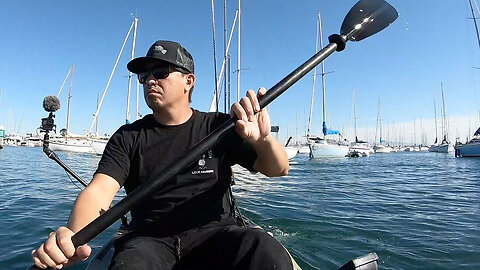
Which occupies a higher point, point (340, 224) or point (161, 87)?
point (161, 87)

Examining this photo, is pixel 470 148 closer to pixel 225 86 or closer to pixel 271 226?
pixel 225 86

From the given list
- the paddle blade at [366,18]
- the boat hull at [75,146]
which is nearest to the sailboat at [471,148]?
the paddle blade at [366,18]

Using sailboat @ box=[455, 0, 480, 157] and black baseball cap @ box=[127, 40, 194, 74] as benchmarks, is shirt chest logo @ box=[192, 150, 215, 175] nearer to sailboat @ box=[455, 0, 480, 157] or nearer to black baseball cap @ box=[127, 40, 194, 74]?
black baseball cap @ box=[127, 40, 194, 74]

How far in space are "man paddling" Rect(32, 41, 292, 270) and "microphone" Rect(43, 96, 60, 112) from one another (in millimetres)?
1713

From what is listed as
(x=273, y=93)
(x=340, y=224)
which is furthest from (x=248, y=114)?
(x=340, y=224)

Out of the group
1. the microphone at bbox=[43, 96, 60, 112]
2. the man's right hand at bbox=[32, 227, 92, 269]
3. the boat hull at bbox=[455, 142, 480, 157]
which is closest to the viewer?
the man's right hand at bbox=[32, 227, 92, 269]

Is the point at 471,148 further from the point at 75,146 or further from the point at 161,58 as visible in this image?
the point at 75,146

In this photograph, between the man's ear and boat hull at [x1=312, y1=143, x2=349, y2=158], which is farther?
boat hull at [x1=312, y1=143, x2=349, y2=158]

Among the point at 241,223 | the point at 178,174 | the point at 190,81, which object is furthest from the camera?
the point at 241,223

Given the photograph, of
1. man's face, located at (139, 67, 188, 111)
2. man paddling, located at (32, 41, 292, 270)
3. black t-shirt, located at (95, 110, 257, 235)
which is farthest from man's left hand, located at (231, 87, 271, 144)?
man's face, located at (139, 67, 188, 111)

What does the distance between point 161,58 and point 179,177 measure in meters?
0.84

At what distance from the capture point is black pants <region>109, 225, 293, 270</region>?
1604 millimetres

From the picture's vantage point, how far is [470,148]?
113 ft

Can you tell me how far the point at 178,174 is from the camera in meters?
1.98
